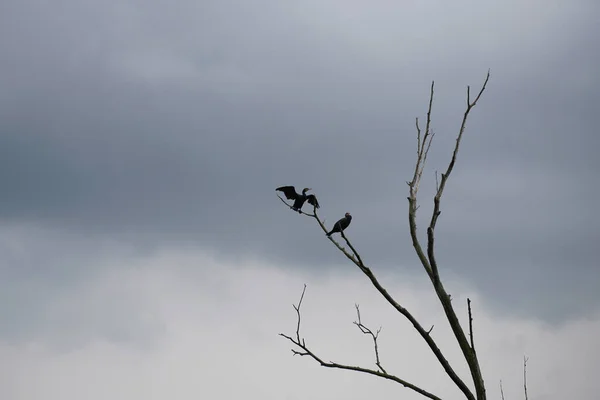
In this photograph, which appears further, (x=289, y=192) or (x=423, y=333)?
(x=289, y=192)

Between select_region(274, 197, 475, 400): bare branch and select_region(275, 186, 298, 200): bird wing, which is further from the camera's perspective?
select_region(275, 186, 298, 200): bird wing

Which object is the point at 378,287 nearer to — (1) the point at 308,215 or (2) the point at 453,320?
(2) the point at 453,320

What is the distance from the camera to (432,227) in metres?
4.80

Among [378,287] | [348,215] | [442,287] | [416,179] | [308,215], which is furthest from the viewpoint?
[348,215]

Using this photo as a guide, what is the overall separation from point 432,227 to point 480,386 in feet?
4.08

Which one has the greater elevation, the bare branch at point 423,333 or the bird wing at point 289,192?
the bird wing at point 289,192

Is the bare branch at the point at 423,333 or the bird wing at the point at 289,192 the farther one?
the bird wing at the point at 289,192

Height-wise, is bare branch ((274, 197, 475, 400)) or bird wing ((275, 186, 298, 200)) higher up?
bird wing ((275, 186, 298, 200))

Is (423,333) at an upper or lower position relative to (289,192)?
lower

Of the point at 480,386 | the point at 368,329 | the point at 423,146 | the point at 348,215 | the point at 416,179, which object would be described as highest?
the point at 348,215

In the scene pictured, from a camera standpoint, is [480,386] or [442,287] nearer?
[480,386]

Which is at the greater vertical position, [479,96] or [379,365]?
[479,96]

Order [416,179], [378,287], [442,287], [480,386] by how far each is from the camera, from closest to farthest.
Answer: [480,386] → [442,287] → [378,287] → [416,179]

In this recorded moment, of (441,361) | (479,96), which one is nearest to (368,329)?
(441,361)
